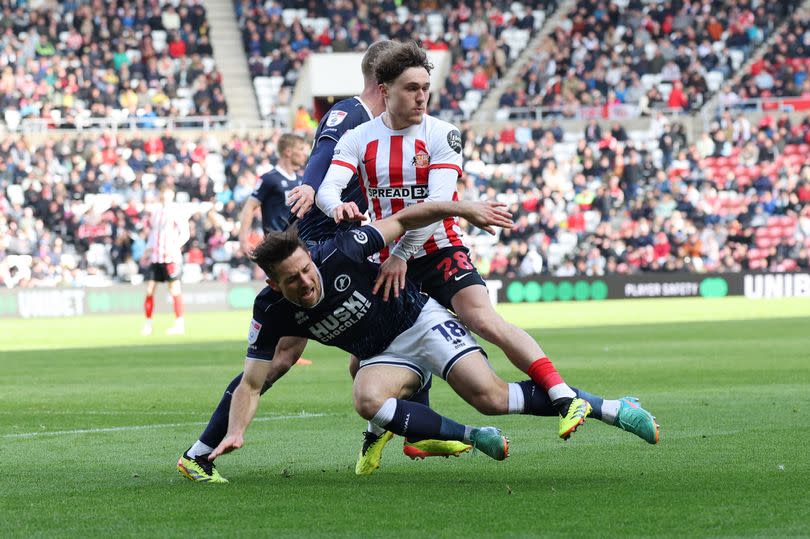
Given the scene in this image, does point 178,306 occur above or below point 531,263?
above

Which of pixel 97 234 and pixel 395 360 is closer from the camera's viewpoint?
pixel 395 360

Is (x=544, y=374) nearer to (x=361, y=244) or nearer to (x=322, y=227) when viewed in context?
(x=361, y=244)

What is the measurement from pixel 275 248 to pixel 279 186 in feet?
24.8

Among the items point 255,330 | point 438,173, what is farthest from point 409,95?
point 255,330

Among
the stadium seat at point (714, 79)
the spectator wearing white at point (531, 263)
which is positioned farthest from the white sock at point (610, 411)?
the stadium seat at point (714, 79)

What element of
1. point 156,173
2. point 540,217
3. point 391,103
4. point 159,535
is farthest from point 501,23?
point 159,535

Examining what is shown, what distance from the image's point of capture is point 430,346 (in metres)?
7.17

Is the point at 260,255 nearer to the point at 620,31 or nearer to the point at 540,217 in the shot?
the point at 540,217

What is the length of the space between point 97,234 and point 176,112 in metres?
6.02

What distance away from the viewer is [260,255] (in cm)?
657

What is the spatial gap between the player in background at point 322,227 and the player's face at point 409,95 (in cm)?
33

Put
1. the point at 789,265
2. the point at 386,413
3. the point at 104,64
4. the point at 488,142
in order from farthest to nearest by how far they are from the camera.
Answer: the point at 104,64 < the point at 488,142 < the point at 789,265 < the point at 386,413

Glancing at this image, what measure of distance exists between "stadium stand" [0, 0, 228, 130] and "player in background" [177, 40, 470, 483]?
26278mm

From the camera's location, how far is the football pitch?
18.0 ft
